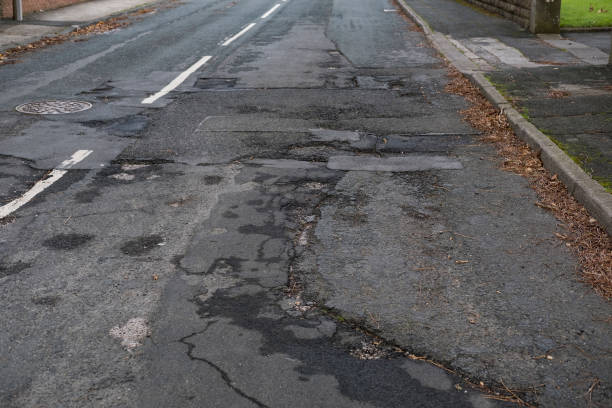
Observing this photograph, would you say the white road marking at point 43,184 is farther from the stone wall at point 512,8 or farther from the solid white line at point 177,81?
the stone wall at point 512,8

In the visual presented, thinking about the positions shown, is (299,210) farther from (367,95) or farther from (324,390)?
(367,95)

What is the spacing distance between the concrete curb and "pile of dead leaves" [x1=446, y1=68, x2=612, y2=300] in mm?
62

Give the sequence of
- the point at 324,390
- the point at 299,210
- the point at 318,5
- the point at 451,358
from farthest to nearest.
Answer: the point at 318,5 → the point at 299,210 → the point at 451,358 → the point at 324,390

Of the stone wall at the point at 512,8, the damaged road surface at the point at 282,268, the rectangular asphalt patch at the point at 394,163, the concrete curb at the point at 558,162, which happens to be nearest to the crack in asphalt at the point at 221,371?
the damaged road surface at the point at 282,268

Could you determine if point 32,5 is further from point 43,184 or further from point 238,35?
point 43,184

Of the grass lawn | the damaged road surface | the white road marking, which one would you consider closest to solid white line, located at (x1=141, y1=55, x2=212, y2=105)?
the damaged road surface

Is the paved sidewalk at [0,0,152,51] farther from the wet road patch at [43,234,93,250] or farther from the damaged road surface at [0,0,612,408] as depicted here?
the wet road patch at [43,234,93,250]

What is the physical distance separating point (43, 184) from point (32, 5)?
17.7 metres

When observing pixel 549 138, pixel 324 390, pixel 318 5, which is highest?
pixel 318 5

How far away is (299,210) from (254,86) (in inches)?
230

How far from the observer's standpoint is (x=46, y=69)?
41.8 feet

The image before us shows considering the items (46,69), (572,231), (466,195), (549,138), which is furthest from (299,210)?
(46,69)

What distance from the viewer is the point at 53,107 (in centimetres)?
955

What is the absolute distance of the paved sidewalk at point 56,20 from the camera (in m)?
16.5
